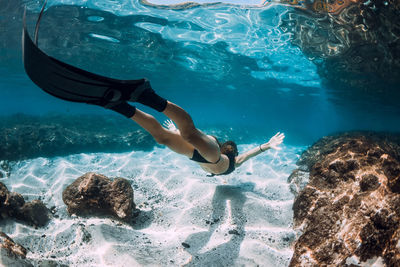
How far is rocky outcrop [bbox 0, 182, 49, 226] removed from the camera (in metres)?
4.09

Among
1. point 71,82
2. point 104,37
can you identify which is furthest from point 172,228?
point 104,37

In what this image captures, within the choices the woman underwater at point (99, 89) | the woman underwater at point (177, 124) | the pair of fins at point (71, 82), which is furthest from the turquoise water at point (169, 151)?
the pair of fins at point (71, 82)

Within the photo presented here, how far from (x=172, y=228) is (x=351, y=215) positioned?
10.2 feet

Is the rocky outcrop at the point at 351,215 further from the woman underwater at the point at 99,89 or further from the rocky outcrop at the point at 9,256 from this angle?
the rocky outcrop at the point at 9,256

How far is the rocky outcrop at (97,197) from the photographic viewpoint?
4.46 m

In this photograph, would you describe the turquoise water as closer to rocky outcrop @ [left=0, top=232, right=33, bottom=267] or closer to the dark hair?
rocky outcrop @ [left=0, top=232, right=33, bottom=267]

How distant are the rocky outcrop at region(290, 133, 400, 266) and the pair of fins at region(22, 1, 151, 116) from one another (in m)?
3.05

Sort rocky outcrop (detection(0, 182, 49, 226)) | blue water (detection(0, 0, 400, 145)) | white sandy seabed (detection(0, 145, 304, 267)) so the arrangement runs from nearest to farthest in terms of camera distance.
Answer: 1. white sandy seabed (detection(0, 145, 304, 267))
2. rocky outcrop (detection(0, 182, 49, 226))
3. blue water (detection(0, 0, 400, 145))

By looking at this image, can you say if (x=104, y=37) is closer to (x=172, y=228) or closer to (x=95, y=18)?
(x=95, y=18)

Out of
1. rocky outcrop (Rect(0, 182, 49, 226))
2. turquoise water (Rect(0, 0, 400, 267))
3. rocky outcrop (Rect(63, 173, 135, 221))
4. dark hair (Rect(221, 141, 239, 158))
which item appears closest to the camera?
turquoise water (Rect(0, 0, 400, 267))

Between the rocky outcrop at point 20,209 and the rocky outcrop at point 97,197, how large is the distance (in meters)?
0.51

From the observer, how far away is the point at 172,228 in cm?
426

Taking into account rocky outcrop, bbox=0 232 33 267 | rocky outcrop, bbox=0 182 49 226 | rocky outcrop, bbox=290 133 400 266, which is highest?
rocky outcrop, bbox=290 133 400 266

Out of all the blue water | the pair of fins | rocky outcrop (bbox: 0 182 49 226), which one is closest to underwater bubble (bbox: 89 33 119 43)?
the blue water
